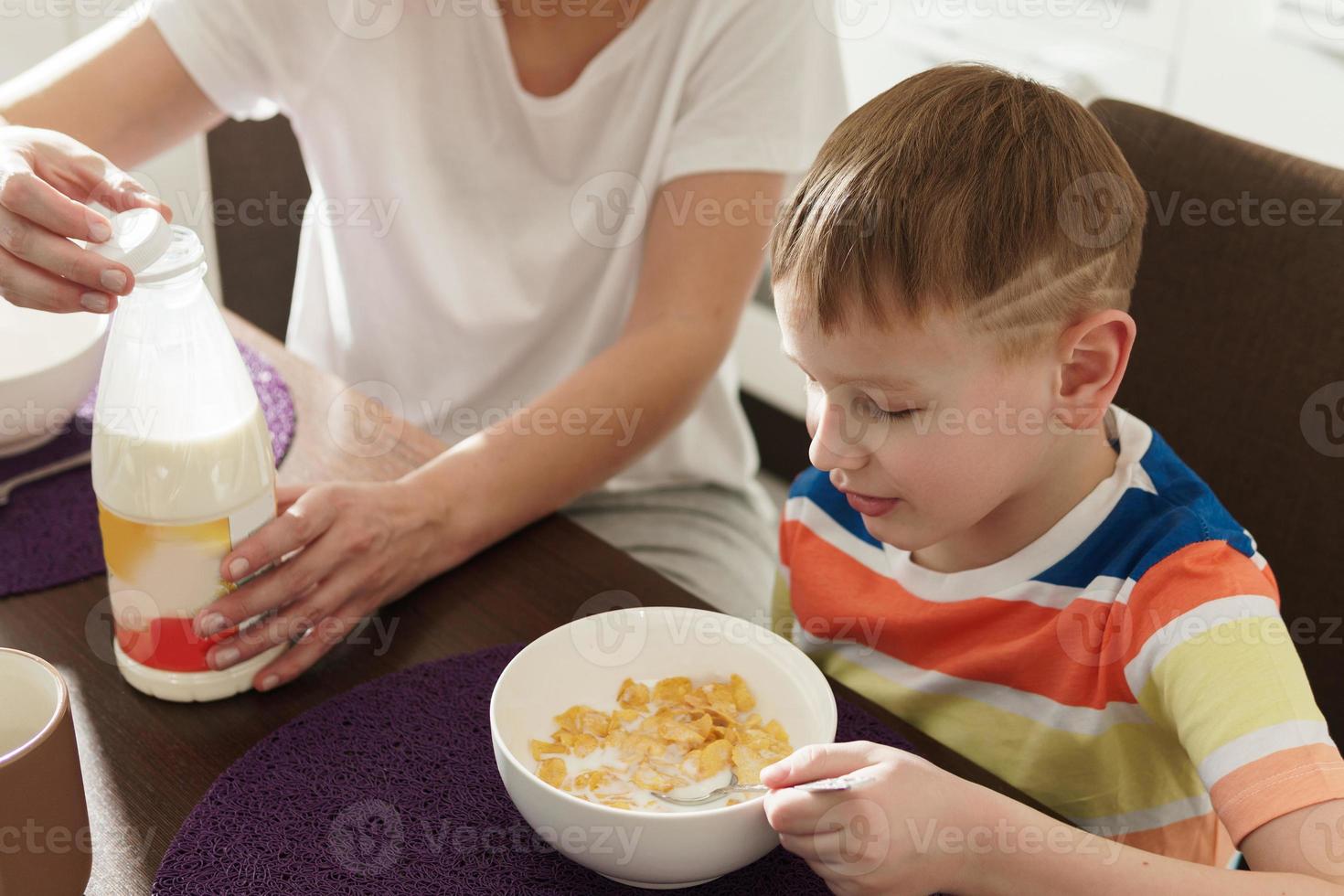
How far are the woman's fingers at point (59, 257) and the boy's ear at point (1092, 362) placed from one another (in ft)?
1.81

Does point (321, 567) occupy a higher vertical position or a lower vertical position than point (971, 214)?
lower

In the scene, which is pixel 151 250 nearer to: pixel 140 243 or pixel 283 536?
pixel 140 243

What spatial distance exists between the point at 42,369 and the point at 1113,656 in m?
0.80

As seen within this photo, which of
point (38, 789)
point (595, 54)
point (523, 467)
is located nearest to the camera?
point (38, 789)

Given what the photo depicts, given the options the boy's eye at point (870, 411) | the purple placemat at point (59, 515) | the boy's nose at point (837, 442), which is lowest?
the purple placemat at point (59, 515)

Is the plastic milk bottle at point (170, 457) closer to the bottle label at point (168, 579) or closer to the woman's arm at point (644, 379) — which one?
the bottle label at point (168, 579)

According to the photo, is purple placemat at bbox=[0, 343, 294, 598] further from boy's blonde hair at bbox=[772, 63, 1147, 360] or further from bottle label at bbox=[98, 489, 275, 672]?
boy's blonde hair at bbox=[772, 63, 1147, 360]

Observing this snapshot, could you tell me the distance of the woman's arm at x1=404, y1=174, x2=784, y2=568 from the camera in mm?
957

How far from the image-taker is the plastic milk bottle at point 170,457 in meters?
0.73

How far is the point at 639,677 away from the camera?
78cm

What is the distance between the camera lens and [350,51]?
122 cm

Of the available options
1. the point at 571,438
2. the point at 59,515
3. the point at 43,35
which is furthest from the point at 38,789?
the point at 43,35

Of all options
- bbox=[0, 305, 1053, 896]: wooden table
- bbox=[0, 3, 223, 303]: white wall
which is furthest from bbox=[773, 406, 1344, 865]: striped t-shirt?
bbox=[0, 3, 223, 303]: white wall

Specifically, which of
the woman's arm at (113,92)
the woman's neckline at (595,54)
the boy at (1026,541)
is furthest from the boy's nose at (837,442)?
the woman's arm at (113,92)
